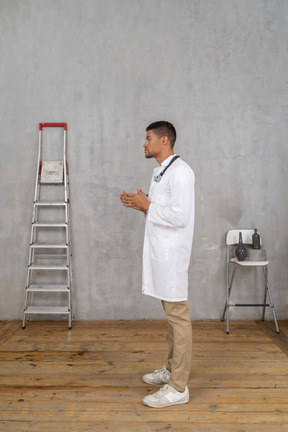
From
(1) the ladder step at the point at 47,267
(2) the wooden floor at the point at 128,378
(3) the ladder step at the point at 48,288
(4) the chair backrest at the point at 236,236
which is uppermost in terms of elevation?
(4) the chair backrest at the point at 236,236

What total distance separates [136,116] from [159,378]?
8.65 ft

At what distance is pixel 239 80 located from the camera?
13.4 ft

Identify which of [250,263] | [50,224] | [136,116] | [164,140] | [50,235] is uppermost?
[136,116]

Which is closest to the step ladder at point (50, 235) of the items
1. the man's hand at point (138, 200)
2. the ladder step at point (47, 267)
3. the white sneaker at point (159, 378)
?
the ladder step at point (47, 267)

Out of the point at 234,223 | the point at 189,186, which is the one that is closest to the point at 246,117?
the point at 234,223

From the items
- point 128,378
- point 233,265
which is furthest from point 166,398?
point 233,265

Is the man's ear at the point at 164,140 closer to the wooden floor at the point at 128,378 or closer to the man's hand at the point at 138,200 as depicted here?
the man's hand at the point at 138,200

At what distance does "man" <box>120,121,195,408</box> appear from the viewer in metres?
2.27

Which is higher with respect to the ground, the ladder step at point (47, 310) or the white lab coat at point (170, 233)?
Answer: the white lab coat at point (170, 233)

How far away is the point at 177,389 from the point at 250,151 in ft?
8.77

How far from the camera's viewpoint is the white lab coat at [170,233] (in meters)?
2.26

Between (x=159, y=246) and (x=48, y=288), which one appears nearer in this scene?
(x=159, y=246)

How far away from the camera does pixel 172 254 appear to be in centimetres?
233

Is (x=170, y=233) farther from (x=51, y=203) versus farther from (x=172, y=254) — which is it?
(x=51, y=203)
